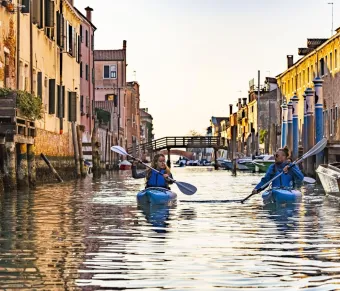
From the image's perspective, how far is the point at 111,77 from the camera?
299 ft

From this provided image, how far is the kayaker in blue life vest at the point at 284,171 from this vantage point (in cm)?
2145

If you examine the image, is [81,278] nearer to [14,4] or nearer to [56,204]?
[56,204]

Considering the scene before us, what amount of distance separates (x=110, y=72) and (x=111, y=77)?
57cm

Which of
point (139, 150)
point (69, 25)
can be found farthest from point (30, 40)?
point (139, 150)

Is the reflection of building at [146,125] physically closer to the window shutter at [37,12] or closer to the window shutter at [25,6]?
the window shutter at [37,12]

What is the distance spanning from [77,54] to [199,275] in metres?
38.3

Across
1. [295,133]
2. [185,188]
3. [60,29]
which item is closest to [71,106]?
[60,29]

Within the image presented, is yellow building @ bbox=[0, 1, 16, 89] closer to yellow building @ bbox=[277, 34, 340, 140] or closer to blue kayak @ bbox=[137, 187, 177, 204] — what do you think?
blue kayak @ bbox=[137, 187, 177, 204]

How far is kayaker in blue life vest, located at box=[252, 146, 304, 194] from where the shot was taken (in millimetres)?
21453

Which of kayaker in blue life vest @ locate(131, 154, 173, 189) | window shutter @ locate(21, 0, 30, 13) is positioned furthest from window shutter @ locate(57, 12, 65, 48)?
kayaker in blue life vest @ locate(131, 154, 173, 189)

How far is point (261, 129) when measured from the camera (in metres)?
102

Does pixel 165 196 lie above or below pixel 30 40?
below

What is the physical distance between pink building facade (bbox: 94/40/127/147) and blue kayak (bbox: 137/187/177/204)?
6665cm

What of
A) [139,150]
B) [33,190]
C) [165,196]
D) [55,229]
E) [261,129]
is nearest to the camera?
A: [55,229]
